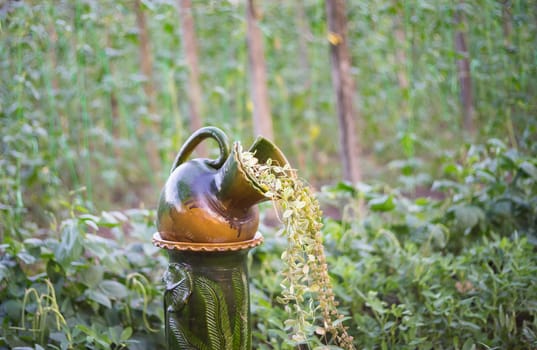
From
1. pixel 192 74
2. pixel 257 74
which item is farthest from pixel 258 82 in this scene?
pixel 192 74

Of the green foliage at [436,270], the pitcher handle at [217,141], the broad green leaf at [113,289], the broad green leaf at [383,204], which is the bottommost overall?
the green foliage at [436,270]

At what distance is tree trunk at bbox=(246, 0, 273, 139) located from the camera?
111 inches

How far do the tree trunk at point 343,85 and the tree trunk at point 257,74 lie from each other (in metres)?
0.39

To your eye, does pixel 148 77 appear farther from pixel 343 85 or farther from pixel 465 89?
pixel 465 89

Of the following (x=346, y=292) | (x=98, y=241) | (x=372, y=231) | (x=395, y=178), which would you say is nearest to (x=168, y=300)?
(x=98, y=241)

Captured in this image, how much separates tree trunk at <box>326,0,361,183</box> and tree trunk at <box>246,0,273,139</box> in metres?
0.39

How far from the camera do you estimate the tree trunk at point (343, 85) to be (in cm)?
266

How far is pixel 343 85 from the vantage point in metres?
2.68

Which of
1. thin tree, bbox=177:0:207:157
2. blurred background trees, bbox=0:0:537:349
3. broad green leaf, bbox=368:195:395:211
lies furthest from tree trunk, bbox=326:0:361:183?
thin tree, bbox=177:0:207:157

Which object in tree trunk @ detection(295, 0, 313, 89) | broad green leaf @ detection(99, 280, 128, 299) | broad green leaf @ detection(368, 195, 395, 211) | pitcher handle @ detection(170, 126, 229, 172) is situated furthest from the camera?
tree trunk @ detection(295, 0, 313, 89)

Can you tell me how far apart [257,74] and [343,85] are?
0.49 meters

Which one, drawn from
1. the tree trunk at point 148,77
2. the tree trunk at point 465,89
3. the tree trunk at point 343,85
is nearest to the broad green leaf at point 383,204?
the tree trunk at point 343,85

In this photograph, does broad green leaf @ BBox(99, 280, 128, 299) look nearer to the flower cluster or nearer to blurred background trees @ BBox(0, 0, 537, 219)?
blurred background trees @ BBox(0, 0, 537, 219)

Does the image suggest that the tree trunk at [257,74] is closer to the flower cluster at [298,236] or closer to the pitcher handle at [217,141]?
the pitcher handle at [217,141]
